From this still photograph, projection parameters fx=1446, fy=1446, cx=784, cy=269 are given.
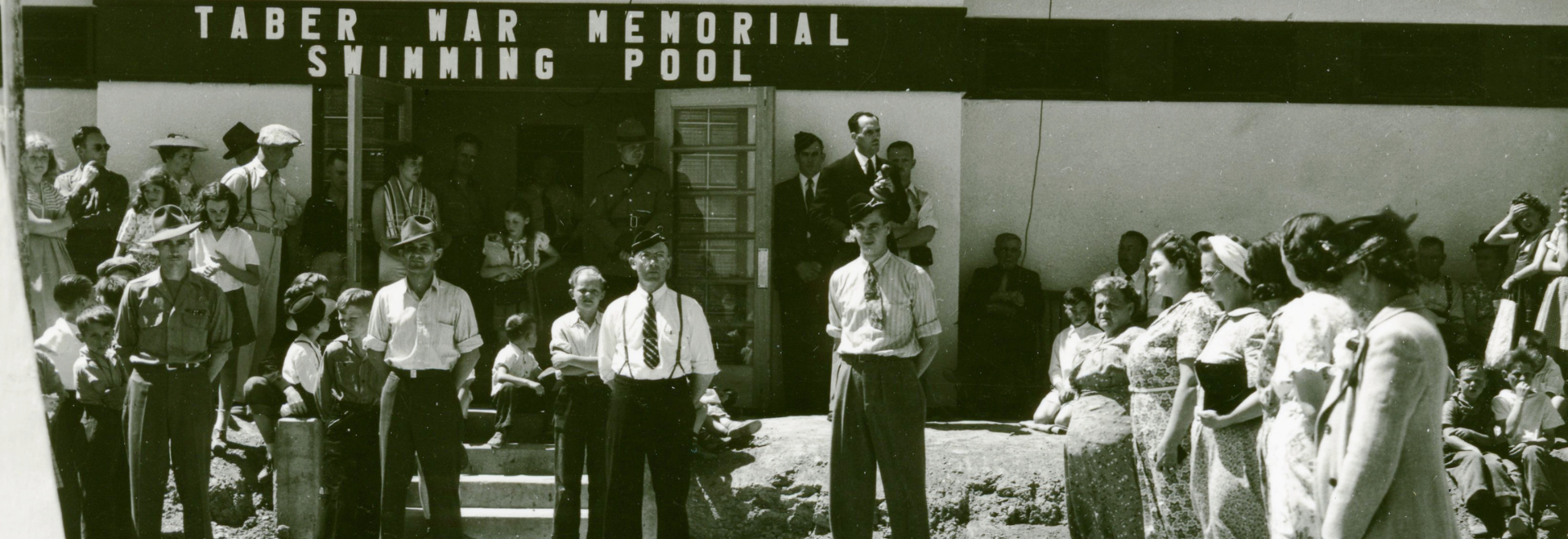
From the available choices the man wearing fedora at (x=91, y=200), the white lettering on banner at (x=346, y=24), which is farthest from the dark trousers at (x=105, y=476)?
the white lettering on banner at (x=346, y=24)

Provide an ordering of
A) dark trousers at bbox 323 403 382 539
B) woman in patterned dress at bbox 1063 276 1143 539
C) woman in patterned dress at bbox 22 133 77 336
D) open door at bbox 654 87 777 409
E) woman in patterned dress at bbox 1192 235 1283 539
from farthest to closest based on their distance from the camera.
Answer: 1. open door at bbox 654 87 777 409
2. woman in patterned dress at bbox 22 133 77 336
3. dark trousers at bbox 323 403 382 539
4. woman in patterned dress at bbox 1063 276 1143 539
5. woman in patterned dress at bbox 1192 235 1283 539

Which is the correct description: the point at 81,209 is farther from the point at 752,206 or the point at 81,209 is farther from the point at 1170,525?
the point at 1170,525

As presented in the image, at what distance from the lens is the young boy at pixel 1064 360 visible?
7801 millimetres

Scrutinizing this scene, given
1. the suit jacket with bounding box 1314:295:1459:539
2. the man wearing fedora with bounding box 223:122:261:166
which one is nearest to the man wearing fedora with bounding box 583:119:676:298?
the man wearing fedora with bounding box 223:122:261:166

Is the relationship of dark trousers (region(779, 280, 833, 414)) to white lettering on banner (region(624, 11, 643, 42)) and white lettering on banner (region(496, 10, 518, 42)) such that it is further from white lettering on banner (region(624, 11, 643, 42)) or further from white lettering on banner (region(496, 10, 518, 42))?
white lettering on banner (region(496, 10, 518, 42))

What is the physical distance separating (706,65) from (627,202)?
107 cm

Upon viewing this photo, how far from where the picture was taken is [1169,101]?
10188 mm

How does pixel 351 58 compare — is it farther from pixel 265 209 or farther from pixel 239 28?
pixel 265 209

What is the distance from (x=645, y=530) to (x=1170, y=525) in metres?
3.18

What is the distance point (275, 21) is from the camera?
30.8 feet

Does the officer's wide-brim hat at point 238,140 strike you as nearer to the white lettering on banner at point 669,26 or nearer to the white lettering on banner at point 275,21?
the white lettering on banner at point 275,21

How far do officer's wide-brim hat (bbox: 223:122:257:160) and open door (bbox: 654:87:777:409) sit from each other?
2.65m

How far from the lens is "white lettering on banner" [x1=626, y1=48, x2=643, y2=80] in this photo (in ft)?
30.8

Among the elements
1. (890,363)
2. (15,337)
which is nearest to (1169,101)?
(890,363)
